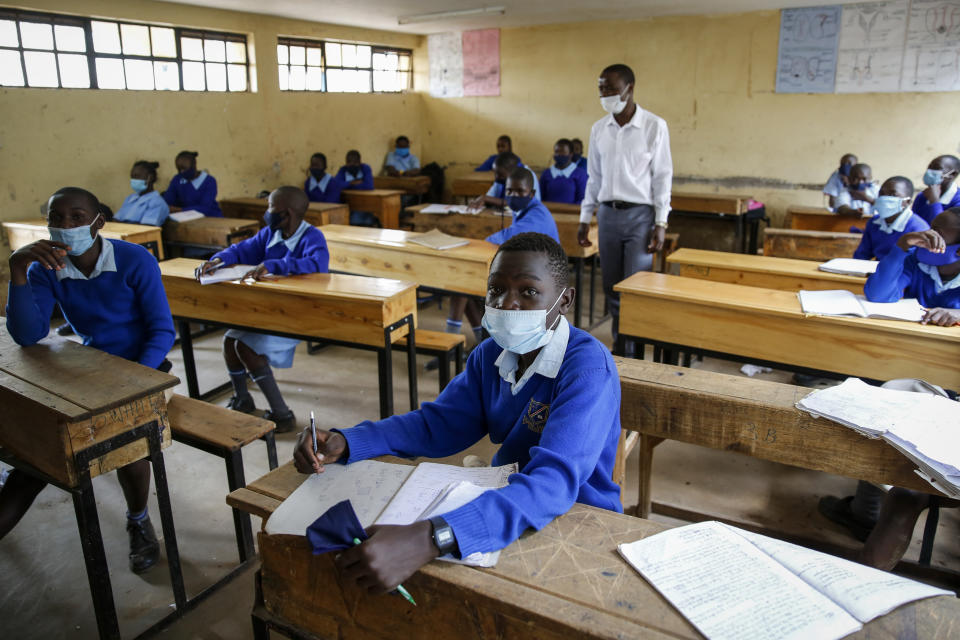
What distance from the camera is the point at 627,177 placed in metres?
3.81

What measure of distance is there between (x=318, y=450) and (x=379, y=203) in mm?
6521

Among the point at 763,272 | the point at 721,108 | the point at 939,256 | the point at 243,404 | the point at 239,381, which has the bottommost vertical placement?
the point at 243,404

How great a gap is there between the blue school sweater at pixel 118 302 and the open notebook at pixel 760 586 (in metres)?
2.11

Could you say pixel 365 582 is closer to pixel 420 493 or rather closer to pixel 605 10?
pixel 420 493

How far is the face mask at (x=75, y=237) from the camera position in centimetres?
239

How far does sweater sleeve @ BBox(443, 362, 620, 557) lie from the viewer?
1093 mm

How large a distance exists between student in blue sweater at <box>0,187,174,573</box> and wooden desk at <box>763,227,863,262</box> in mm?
4411

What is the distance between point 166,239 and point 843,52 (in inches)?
281

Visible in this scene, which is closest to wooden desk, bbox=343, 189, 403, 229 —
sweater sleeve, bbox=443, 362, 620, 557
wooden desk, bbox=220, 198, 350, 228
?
wooden desk, bbox=220, 198, 350, 228

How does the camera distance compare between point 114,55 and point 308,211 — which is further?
point 308,211

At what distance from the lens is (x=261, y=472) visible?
307cm

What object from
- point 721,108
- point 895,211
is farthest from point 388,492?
point 721,108

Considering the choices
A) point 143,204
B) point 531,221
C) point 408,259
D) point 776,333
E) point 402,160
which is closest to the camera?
point 776,333

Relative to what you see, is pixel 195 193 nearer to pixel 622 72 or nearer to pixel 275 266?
pixel 275 266
